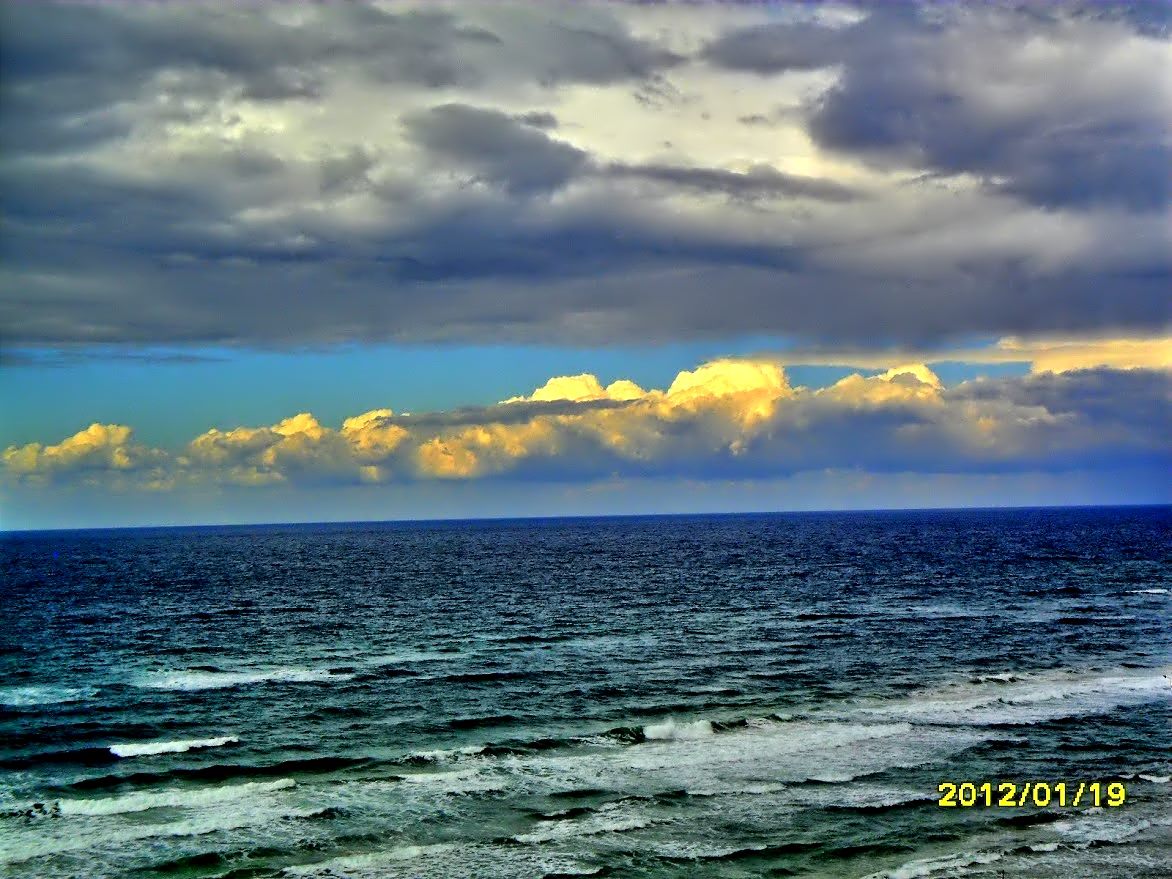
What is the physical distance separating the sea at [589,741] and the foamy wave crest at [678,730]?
129 mm

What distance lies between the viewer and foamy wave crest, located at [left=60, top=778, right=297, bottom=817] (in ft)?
109

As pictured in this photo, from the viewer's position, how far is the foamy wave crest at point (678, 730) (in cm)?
4141

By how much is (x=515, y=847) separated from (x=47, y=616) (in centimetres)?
7706

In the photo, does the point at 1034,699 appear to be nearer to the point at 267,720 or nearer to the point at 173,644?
the point at 267,720

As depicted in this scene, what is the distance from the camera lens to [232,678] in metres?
55.7

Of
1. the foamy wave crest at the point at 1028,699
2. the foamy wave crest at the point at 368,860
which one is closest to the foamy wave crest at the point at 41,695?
the foamy wave crest at the point at 368,860

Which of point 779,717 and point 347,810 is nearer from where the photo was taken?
point 347,810

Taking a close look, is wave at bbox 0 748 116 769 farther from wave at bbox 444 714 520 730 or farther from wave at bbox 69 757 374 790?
wave at bbox 444 714 520 730

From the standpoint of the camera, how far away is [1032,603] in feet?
291

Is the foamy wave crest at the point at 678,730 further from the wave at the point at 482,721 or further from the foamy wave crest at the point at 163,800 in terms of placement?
the foamy wave crest at the point at 163,800

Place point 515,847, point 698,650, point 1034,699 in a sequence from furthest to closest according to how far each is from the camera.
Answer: point 698,650, point 1034,699, point 515,847

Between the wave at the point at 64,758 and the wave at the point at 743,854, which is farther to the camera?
the wave at the point at 64,758

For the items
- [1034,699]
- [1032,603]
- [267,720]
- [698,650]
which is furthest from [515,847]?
[1032,603]

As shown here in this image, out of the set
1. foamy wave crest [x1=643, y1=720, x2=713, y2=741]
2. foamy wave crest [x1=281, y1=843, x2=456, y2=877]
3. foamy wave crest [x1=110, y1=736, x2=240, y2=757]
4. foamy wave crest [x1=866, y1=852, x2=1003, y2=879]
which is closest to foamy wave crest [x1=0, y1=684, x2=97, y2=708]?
foamy wave crest [x1=110, y1=736, x2=240, y2=757]
